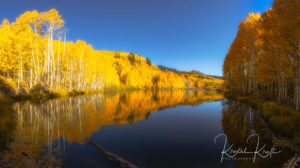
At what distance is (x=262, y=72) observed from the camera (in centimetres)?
1806

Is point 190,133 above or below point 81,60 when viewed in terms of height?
below

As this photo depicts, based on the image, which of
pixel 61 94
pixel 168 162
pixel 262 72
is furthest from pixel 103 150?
pixel 61 94

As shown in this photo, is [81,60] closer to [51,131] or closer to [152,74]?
[51,131]

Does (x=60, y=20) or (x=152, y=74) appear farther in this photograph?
(x=152, y=74)

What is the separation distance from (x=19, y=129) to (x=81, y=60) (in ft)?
128

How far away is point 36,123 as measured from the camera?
400 inches

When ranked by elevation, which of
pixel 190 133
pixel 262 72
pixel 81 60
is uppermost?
pixel 81 60

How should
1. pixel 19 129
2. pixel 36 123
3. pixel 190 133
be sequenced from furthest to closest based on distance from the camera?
pixel 36 123 → pixel 190 133 → pixel 19 129

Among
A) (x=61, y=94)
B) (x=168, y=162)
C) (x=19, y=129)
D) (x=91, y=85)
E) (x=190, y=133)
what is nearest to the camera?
(x=168, y=162)

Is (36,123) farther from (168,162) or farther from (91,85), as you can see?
(91,85)
